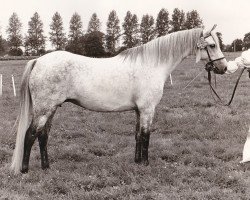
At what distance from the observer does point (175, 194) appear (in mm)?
5668

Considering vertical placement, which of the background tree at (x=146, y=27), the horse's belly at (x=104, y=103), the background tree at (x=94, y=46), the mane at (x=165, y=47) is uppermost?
the background tree at (x=146, y=27)

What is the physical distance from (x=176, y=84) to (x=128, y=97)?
1154cm

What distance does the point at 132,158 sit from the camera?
768 cm

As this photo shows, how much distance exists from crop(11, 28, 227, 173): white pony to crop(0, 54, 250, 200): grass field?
616 mm

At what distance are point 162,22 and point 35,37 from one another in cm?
3600

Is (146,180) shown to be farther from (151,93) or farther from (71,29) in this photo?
(71,29)

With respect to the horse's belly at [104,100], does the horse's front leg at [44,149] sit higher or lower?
lower

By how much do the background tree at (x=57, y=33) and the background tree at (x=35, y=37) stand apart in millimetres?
3464

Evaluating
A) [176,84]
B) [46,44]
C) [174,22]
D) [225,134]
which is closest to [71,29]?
[46,44]

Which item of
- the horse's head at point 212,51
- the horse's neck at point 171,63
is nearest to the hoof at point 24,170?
the horse's neck at point 171,63

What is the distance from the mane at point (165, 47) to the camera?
727cm

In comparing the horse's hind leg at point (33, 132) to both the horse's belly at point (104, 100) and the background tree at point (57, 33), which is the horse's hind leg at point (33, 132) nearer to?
the horse's belly at point (104, 100)

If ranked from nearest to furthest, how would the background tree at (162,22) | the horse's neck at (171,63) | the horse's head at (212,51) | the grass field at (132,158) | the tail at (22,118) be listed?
the grass field at (132,158) → the tail at (22,118) → the horse's head at (212,51) → the horse's neck at (171,63) → the background tree at (162,22)

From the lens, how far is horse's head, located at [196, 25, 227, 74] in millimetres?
7184
